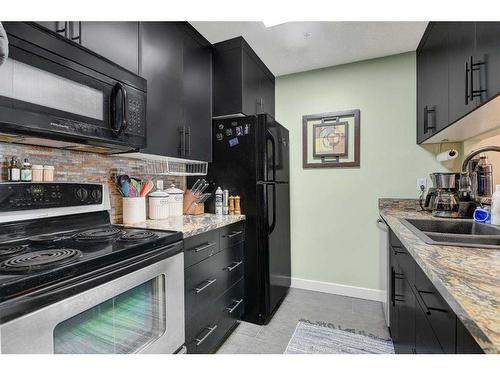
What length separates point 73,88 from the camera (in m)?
1.08

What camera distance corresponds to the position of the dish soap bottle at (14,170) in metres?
1.15

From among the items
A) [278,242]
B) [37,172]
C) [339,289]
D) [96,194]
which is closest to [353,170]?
[278,242]

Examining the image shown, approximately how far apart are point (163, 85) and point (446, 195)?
2079mm

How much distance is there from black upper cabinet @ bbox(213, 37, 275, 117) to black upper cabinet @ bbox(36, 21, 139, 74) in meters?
0.80

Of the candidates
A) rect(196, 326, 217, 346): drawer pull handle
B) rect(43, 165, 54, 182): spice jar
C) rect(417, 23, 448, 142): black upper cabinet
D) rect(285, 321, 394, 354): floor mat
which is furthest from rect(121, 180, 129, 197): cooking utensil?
rect(417, 23, 448, 142): black upper cabinet

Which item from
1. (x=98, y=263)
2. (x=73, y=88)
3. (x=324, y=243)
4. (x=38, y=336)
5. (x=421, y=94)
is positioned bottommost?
(x=324, y=243)

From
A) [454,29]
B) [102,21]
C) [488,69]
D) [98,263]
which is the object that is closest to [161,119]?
[102,21]

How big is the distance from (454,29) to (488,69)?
0.55 meters

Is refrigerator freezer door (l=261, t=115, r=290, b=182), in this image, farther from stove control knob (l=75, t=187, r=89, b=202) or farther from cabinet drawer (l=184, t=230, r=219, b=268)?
stove control knob (l=75, t=187, r=89, b=202)

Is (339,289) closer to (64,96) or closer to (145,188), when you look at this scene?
(145,188)

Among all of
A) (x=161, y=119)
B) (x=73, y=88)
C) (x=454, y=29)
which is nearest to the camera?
(x=73, y=88)

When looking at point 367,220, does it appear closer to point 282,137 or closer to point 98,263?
point 282,137

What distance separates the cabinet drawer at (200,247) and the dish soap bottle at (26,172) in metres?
0.81

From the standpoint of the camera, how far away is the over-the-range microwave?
2.92 feet
